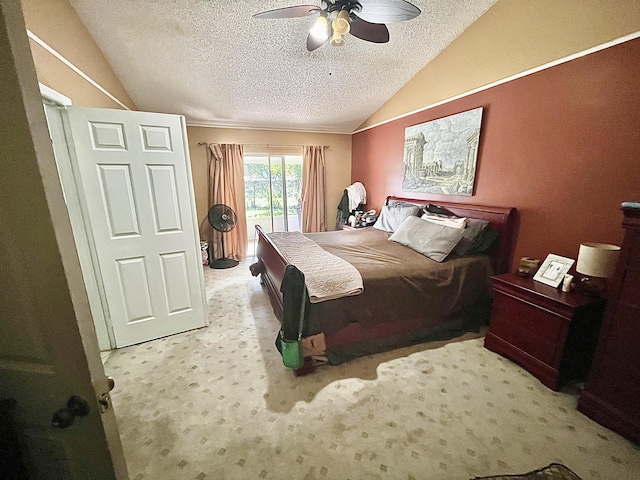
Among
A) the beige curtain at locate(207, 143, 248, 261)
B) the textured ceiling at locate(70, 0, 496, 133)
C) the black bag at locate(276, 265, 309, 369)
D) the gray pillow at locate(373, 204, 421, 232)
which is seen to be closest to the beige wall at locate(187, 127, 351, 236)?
the beige curtain at locate(207, 143, 248, 261)

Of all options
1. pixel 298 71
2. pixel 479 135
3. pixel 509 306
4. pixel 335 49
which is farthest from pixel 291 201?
pixel 509 306

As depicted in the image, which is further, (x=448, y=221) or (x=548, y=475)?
(x=448, y=221)

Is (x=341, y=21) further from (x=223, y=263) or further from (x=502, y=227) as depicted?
(x=223, y=263)

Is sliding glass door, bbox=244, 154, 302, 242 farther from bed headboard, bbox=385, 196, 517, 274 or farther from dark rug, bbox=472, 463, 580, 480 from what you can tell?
dark rug, bbox=472, 463, 580, 480

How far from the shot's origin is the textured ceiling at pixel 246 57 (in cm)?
218

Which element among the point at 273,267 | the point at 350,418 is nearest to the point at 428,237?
the point at 273,267

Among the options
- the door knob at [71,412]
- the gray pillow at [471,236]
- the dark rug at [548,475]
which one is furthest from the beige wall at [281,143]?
the dark rug at [548,475]

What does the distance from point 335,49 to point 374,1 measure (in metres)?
1.28

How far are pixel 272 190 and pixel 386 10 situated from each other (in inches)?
143

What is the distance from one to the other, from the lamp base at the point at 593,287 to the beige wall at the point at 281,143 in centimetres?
397

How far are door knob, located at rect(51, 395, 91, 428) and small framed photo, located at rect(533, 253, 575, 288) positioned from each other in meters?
2.58

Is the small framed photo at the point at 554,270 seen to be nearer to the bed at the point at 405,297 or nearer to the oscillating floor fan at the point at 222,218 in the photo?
the bed at the point at 405,297

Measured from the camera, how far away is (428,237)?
2643 millimetres

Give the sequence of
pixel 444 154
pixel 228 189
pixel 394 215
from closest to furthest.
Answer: pixel 444 154 → pixel 394 215 → pixel 228 189
